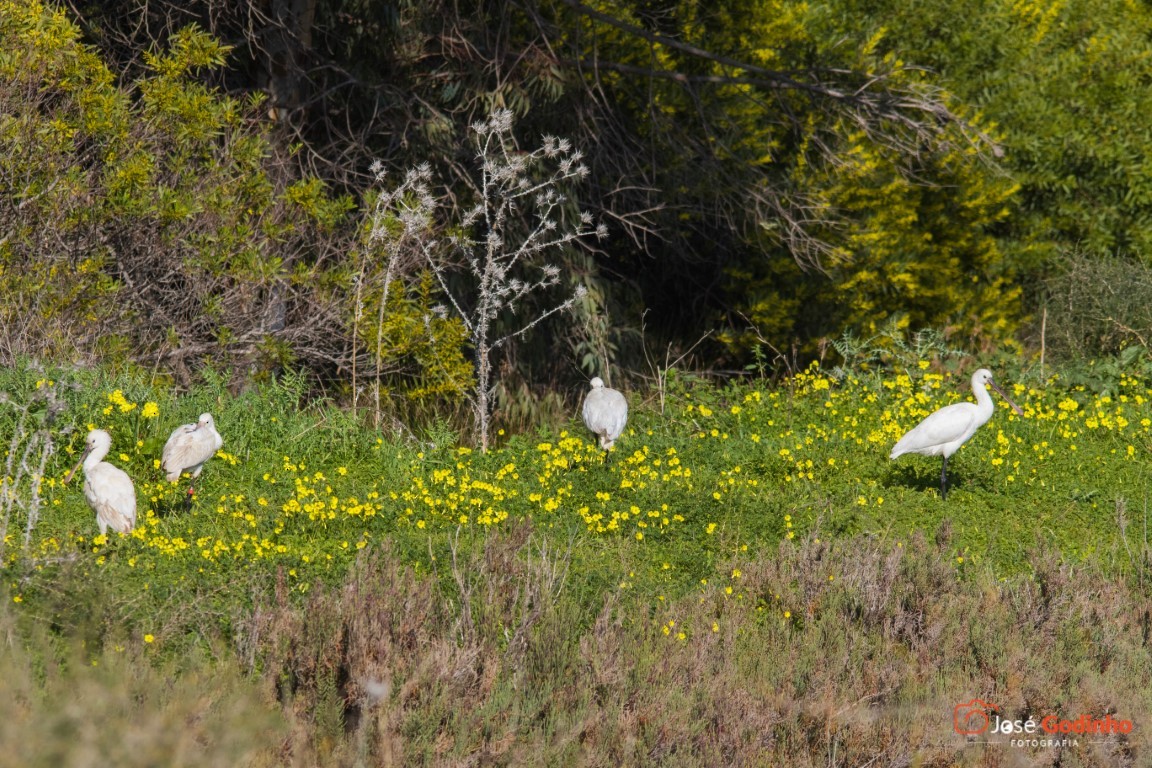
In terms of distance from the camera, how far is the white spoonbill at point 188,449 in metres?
6.85

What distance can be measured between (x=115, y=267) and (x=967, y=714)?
21.5ft

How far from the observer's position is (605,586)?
20.1 feet

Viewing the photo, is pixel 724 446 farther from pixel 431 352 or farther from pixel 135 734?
pixel 135 734

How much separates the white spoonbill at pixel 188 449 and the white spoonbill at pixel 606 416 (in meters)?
2.50

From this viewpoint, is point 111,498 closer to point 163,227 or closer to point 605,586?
point 605,586

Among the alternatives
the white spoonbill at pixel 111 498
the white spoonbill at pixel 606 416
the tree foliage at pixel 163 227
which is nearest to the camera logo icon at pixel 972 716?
the white spoonbill at pixel 606 416

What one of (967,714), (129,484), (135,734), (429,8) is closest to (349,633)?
(135,734)

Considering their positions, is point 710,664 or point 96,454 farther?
point 96,454

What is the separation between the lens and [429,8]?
33.5 ft

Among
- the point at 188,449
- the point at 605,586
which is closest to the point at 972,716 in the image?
the point at 605,586

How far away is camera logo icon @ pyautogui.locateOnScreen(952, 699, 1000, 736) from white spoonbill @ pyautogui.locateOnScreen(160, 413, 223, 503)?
151 inches

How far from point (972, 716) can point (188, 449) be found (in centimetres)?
397

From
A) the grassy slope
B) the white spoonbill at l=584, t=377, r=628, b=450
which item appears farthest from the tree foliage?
the white spoonbill at l=584, t=377, r=628, b=450

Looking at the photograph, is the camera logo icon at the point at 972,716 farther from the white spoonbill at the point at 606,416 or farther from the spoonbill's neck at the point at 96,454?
the spoonbill's neck at the point at 96,454
